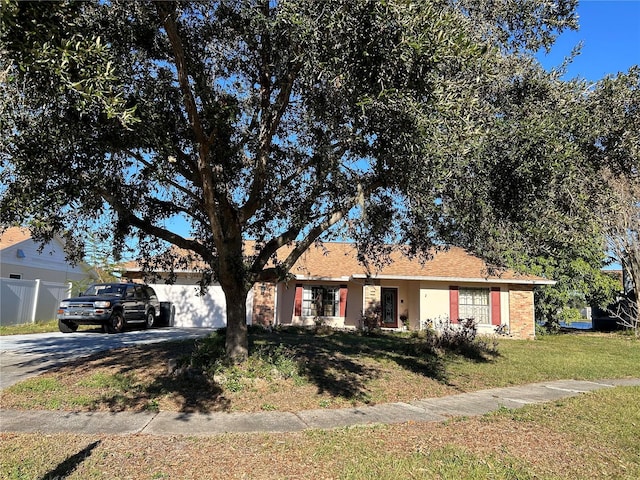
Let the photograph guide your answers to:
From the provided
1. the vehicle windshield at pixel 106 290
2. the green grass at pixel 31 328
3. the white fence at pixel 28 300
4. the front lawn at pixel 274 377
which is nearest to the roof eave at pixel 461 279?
the front lawn at pixel 274 377

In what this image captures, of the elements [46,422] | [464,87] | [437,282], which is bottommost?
[46,422]

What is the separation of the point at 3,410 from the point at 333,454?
5000 millimetres

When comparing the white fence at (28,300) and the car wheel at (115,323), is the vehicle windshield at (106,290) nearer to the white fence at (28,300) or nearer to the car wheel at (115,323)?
the car wheel at (115,323)

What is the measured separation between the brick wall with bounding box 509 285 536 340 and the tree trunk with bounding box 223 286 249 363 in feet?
51.0

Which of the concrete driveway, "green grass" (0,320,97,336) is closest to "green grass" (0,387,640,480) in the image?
the concrete driveway

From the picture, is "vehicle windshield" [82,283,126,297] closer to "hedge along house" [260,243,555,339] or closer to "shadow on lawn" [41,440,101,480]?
"hedge along house" [260,243,555,339]

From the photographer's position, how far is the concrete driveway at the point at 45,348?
30.5 ft

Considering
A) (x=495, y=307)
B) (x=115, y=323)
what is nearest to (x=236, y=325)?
(x=115, y=323)

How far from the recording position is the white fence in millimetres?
17453

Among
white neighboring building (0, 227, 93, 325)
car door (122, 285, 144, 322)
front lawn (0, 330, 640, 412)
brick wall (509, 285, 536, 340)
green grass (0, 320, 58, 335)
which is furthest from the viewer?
brick wall (509, 285, 536, 340)

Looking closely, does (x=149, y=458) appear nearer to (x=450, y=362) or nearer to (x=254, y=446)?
(x=254, y=446)

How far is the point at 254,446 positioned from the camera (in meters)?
5.43

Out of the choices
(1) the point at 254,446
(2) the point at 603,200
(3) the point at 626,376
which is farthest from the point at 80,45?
(3) the point at 626,376

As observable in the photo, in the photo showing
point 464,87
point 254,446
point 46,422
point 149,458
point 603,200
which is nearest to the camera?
point 149,458
